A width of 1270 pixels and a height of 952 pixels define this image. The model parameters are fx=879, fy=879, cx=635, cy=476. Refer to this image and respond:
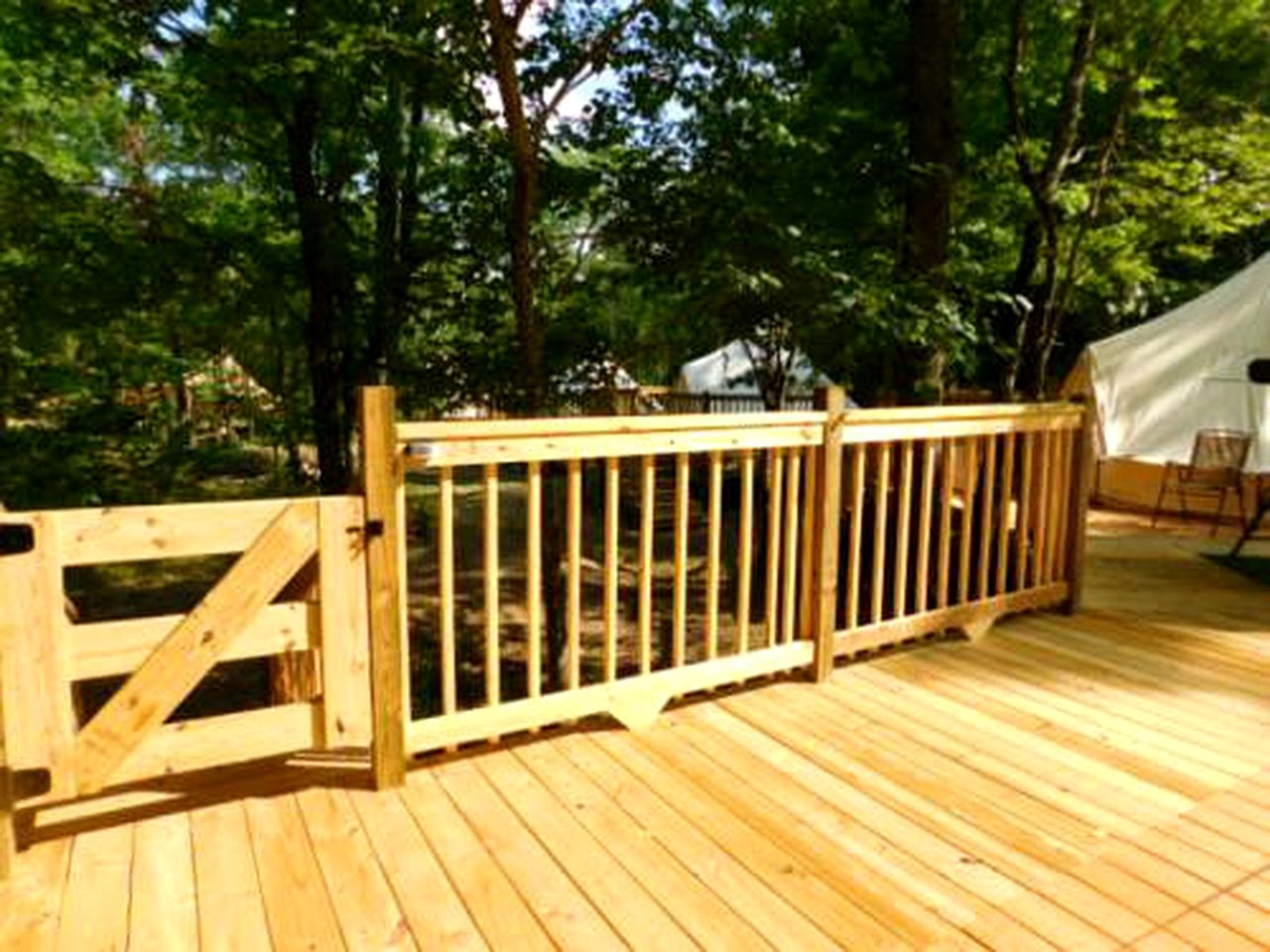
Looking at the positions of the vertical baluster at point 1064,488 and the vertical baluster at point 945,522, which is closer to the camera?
the vertical baluster at point 945,522

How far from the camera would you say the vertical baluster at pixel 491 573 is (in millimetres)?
2805

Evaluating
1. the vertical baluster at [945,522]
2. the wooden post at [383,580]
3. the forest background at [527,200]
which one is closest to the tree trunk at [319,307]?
the forest background at [527,200]

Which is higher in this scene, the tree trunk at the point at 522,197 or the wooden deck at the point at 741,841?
the tree trunk at the point at 522,197

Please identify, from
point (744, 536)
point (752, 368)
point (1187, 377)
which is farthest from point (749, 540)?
point (1187, 377)

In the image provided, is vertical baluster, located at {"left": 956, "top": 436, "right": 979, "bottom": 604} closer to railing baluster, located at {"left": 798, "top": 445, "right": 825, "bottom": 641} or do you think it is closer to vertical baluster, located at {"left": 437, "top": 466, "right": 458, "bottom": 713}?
railing baluster, located at {"left": 798, "top": 445, "right": 825, "bottom": 641}

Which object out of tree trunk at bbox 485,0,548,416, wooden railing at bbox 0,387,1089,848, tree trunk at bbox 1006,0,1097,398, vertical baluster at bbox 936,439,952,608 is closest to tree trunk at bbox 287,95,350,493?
tree trunk at bbox 485,0,548,416

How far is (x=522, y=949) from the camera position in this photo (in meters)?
1.99

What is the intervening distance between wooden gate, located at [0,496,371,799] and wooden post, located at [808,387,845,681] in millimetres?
1843

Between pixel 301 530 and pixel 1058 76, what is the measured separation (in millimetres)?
6589

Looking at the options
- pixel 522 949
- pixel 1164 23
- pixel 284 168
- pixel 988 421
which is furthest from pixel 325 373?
pixel 1164 23

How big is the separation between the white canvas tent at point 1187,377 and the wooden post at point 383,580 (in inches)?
277

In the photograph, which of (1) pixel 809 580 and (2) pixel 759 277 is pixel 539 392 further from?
(1) pixel 809 580

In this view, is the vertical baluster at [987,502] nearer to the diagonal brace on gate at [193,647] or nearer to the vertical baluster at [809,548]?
the vertical baluster at [809,548]

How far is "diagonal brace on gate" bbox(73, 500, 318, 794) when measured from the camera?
2.36m
